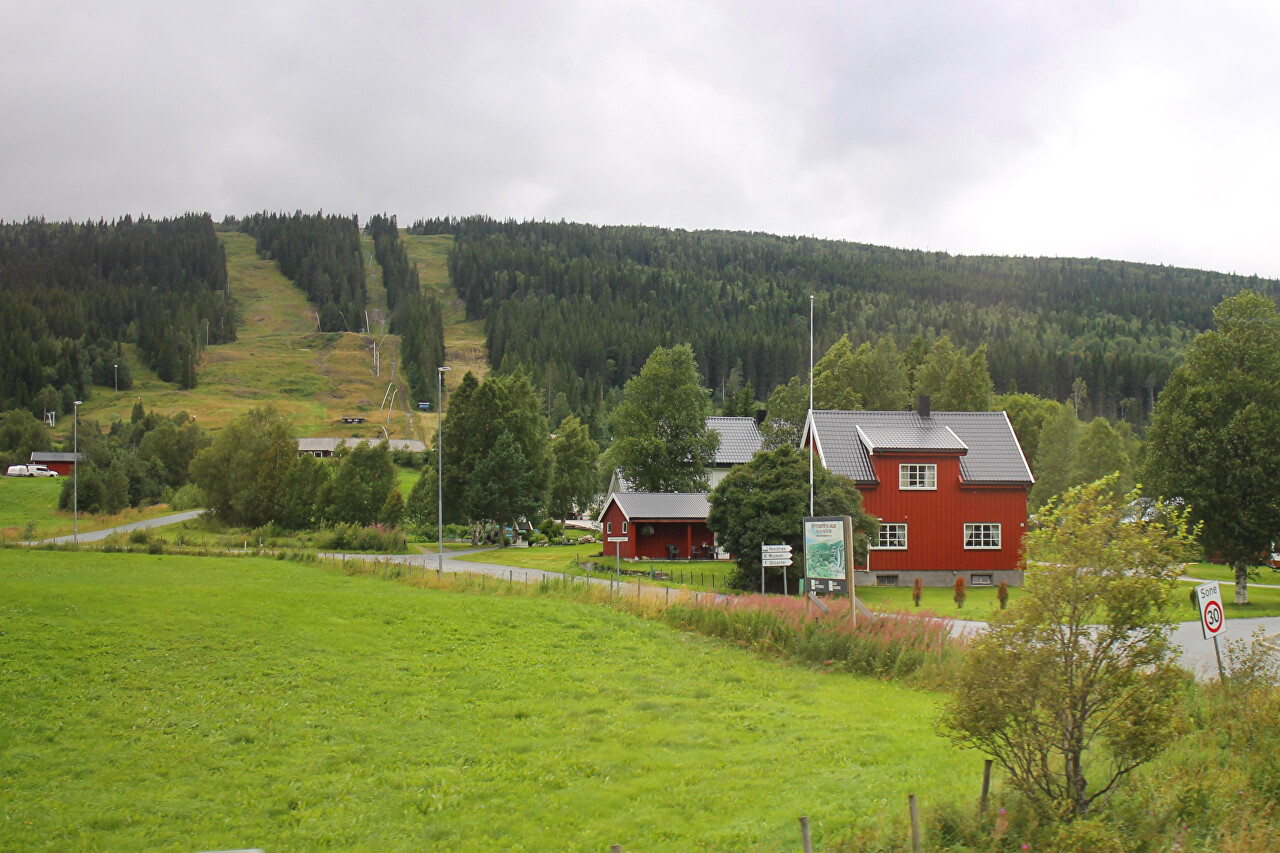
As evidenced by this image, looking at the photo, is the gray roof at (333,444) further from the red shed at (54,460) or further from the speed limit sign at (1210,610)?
the speed limit sign at (1210,610)

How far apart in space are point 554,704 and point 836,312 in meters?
172

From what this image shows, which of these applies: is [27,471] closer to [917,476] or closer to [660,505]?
[660,505]

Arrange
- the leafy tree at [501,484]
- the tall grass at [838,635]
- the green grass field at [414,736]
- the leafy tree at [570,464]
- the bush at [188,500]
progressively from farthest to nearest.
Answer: the leafy tree at [570,464] → the bush at [188,500] → the leafy tree at [501,484] → the tall grass at [838,635] → the green grass field at [414,736]

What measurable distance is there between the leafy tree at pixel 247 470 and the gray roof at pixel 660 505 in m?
23.5

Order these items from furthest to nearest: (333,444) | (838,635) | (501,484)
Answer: (333,444) → (501,484) → (838,635)

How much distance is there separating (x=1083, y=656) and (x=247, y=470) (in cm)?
6057

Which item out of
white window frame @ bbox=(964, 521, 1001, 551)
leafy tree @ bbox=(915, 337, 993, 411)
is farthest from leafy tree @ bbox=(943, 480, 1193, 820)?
leafy tree @ bbox=(915, 337, 993, 411)

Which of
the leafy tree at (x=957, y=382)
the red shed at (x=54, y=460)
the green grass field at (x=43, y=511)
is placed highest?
the leafy tree at (x=957, y=382)

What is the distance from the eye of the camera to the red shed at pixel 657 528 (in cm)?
5197

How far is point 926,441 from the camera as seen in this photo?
43812 millimetres

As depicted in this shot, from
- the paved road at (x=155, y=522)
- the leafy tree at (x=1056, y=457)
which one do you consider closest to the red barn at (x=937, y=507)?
the leafy tree at (x=1056, y=457)

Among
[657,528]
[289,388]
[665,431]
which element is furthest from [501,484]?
[289,388]

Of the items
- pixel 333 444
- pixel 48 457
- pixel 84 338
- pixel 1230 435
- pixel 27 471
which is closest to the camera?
pixel 1230 435

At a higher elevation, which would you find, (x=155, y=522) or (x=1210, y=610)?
(x=1210, y=610)
